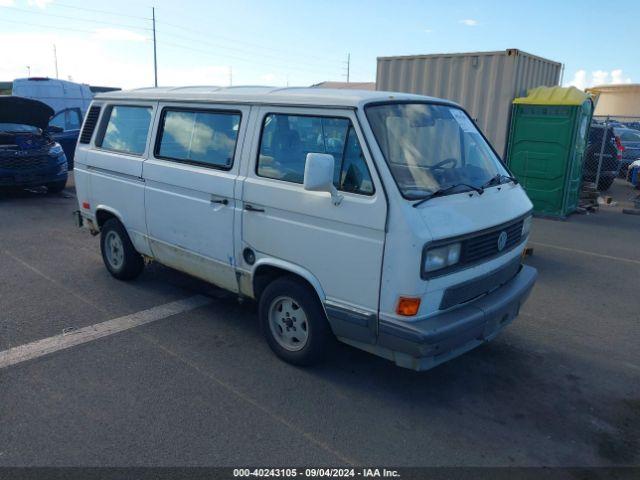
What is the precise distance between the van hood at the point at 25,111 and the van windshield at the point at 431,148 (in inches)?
397

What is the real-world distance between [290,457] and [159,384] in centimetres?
128

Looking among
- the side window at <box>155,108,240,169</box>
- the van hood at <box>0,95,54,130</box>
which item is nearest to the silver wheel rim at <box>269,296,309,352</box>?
the side window at <box>155,108,240,169</box>

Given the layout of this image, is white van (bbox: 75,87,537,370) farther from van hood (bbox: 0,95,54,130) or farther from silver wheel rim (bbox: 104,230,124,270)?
van hood (bbox: 0,95,54,130)

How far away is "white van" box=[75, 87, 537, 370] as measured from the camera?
3426 millimetres

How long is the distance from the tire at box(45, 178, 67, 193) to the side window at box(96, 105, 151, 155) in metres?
6.58

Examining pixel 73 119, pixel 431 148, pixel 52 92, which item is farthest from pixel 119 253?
pixel 52 92

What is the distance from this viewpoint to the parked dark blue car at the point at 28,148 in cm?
1077

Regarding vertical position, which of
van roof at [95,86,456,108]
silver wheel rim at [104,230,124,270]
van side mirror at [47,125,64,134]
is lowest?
silver wheel rim at [104,230,124,270]

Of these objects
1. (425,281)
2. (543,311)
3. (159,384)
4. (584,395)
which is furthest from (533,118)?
(159,384)

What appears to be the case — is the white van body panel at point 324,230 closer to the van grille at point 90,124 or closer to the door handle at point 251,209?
the door handle at point 251,209

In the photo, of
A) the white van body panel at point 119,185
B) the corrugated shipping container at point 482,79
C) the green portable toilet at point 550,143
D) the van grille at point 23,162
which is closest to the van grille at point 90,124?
the white van body panel at point 119,185

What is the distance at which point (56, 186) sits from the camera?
11.8 metres

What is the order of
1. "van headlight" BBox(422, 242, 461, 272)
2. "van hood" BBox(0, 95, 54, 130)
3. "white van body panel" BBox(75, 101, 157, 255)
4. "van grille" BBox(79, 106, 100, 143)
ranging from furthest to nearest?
"van hood" BBox(0, 95, 54, 130), "van grille" BBox(79, 106, 100, 143), "white van body panel" BBox(75, 101, 157, 255), "van headlight" BBox(422, 242, 461, 272)

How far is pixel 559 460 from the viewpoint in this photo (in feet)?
10.5
